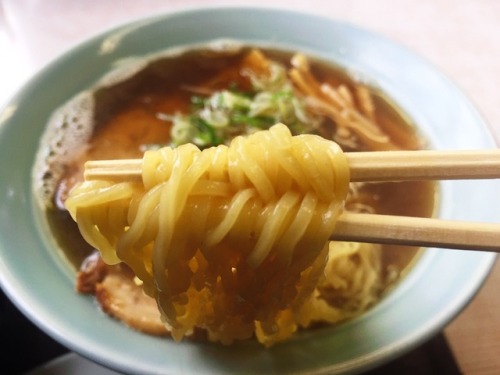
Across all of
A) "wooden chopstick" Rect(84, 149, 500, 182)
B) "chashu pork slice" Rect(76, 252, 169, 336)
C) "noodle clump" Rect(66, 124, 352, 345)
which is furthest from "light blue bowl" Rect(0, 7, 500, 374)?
"wooden chopstick" Rect(84, 149, 500, 182)

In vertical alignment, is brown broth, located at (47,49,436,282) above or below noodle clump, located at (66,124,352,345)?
above

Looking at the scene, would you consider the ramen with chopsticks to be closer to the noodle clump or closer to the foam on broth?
the noodle clump

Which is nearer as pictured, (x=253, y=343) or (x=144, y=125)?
(x=253, y=343)

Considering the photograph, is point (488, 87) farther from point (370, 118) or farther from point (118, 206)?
point (118, 206)

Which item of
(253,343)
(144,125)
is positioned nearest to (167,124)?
(144,125)

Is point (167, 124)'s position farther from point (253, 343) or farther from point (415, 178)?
point (415, 178)

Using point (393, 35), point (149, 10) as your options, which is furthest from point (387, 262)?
point (149, 10)
